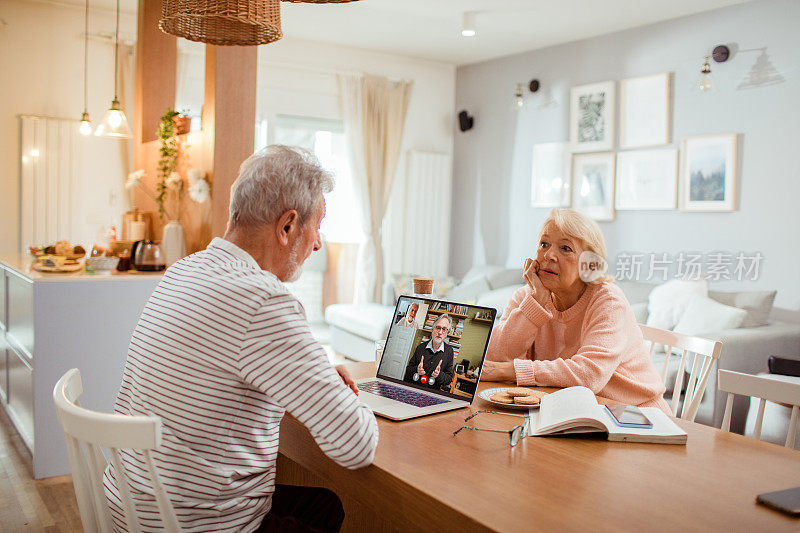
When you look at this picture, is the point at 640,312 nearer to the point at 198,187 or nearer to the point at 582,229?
the point at 582,229

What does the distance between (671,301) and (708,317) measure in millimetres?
395

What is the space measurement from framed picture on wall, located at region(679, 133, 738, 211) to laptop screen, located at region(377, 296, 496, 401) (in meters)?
3.75

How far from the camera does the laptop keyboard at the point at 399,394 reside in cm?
178

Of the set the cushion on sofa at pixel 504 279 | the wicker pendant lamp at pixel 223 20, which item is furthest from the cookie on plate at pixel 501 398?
the cushion on sofa at pixel 504 279

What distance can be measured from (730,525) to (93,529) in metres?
1.10

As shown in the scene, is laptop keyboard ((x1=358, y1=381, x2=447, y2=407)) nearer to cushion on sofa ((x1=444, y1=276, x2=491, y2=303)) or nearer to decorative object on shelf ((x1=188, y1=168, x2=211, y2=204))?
decorative object on shelf ((x1=188, y1=168, x2=211, y2=204))

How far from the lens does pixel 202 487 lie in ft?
4.38

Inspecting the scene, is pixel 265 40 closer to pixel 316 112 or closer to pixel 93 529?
pixel 93 529

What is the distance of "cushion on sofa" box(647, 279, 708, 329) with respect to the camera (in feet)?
15.2

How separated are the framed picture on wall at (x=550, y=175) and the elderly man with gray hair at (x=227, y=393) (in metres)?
4.99

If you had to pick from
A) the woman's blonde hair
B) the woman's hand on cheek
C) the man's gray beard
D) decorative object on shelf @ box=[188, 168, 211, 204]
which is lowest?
the woman's hand on cheek

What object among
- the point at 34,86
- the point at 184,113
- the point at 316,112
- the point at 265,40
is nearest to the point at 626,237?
the point at 316,112

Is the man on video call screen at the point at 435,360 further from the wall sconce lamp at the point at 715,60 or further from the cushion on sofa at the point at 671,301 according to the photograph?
the wall sconce lamp at the point at 715,60

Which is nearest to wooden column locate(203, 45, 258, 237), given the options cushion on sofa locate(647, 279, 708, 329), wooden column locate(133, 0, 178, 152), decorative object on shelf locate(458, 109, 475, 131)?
wooden column locate(133, 0, 178, 152)
